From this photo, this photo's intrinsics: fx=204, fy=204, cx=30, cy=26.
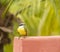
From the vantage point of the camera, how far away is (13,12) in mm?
2252

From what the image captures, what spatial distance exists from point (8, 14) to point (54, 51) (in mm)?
1353

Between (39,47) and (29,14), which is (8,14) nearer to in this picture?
(29,14)

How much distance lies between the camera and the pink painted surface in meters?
0.94

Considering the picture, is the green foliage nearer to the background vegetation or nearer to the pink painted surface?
the background vegetation

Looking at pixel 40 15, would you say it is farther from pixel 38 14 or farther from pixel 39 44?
pixel 39 44

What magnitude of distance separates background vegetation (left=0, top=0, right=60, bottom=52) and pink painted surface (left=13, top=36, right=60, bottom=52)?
0.78m

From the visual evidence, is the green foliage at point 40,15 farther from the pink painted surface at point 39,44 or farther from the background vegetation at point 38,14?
the pink painted surface at point 39,44

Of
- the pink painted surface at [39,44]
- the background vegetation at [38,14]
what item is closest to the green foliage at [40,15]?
the background vegetation at [38,14]

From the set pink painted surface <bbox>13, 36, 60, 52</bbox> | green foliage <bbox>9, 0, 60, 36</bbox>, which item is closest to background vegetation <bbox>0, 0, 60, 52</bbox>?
green foliage <bbox>9, 0, 60, 36</bbox>

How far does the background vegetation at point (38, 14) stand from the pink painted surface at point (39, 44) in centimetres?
78

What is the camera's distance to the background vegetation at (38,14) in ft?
6.10

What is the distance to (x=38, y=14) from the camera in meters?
2.13

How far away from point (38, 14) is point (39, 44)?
1.20m

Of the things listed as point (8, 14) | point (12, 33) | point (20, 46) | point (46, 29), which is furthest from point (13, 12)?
point (20, 46)
